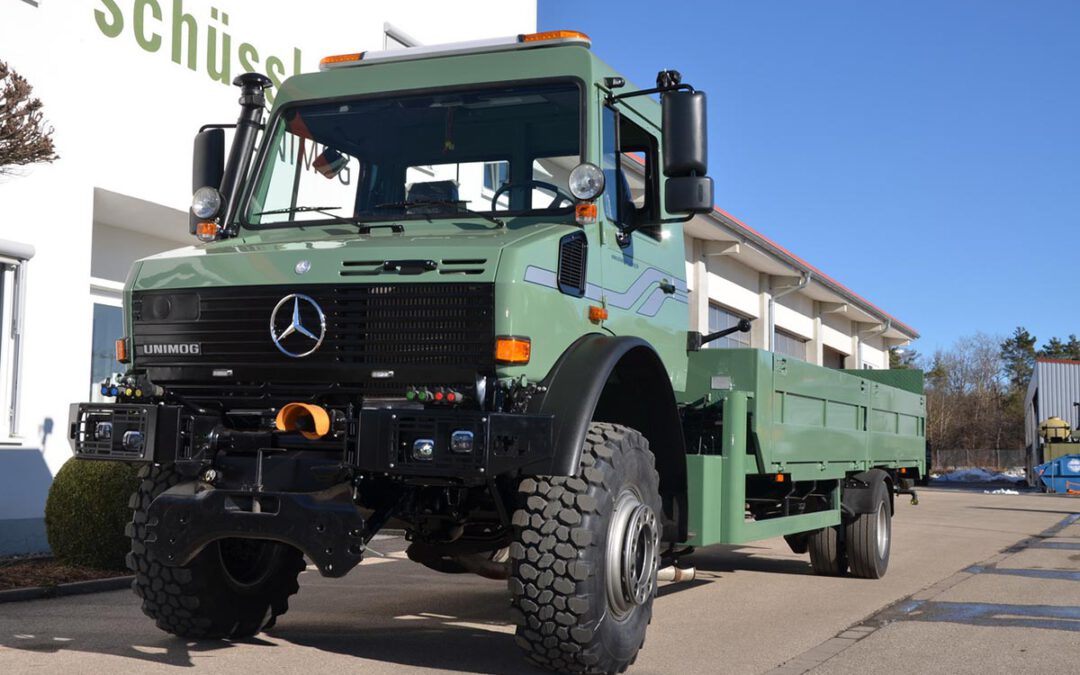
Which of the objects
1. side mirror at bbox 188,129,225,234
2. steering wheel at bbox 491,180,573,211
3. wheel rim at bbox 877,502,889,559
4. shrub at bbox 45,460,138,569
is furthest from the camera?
wheel rim at bbox 877,502,889,559

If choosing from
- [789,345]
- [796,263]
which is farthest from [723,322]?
[789,345]

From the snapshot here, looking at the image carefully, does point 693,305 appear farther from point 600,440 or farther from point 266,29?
point 600,440

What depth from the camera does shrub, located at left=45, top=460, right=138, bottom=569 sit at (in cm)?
985

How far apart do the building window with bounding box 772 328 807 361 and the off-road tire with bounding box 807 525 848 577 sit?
18834 mm

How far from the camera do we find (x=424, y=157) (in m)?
6.72

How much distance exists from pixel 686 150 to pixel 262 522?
2731 mm

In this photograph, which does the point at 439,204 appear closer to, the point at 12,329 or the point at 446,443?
the point at 446,443

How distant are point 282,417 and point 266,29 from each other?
9925mm

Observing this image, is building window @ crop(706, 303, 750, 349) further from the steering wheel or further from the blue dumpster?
the steering wheel

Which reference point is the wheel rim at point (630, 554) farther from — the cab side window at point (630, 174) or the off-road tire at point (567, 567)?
the cab side window at point (630, 174)

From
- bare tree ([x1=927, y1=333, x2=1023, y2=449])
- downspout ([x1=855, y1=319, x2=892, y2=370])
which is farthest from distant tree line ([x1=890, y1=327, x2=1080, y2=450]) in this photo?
downspout ([x1=855, y1=319, x2=892, y2=370])

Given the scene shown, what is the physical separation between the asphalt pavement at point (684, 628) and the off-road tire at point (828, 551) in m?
0.19

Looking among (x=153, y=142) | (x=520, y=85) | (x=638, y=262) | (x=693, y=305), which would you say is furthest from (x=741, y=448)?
(x=693, y=305)

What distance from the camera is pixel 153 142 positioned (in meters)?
12.6
